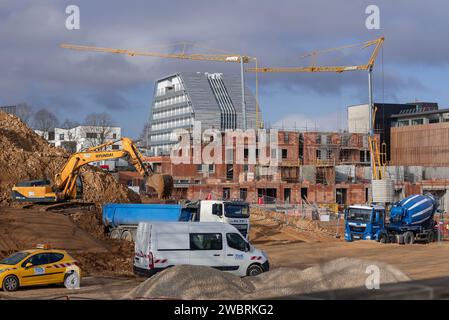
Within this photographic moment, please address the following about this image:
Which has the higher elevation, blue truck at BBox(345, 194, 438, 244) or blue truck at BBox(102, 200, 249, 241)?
blue truck at BBox(102, 200, 249, 241)

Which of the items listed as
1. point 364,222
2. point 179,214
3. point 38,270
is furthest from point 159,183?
point 38,270

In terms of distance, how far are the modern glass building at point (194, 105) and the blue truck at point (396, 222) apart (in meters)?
89.0

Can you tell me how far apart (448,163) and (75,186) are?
242 feet

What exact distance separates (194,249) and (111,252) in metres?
10.0

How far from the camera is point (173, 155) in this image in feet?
305

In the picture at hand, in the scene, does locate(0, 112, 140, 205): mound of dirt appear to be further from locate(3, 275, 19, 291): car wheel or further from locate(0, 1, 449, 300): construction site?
locate(3, 275, 19, 291): car wheel

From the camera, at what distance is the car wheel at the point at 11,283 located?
808 inches

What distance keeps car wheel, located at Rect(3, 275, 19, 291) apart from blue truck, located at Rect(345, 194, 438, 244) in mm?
26086

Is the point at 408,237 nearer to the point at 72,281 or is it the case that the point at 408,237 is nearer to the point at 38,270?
the point at 72,281

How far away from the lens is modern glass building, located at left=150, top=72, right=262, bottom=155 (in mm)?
137000

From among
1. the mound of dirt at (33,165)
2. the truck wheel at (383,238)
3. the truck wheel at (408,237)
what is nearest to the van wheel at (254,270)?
the truck wheel at (383,238)

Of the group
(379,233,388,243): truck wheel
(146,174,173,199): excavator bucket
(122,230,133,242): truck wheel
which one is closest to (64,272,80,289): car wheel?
(122,230,133,242): truck wheel

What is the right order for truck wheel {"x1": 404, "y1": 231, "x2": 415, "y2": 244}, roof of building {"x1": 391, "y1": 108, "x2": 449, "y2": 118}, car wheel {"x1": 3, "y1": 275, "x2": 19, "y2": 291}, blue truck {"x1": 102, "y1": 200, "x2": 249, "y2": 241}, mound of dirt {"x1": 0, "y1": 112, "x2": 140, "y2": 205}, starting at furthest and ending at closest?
1. roof of building {"x1": 391, "y1": 108, "x2": 449, "y2": 118}
2. mound of dirt {"x1": 0, "y1": 112, "x2": 140, "y2": 205}
3. truck wheel {"x1": 404, "y1": 231, "x2": 415, "y2": 244}
4. blue truck {"x1": 102, "y1": 200, "x2": 249, "y2": 241}
5. car wheel {"x1": 3, "y1": 275, "x2": 19, "y2": 291}

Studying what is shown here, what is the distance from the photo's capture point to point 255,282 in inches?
760
